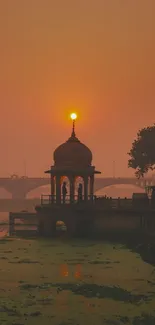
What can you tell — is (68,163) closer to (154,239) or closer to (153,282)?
(154,239)

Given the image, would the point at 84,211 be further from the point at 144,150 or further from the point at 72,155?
the point at 144,150

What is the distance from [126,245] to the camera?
2114 inches

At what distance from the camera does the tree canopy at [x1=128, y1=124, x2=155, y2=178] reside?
307ft

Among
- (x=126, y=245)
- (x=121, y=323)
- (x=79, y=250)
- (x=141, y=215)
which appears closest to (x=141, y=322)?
(x=121, y=323)

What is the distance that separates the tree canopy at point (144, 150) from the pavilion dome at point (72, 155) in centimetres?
2859

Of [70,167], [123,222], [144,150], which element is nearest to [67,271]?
[123,222]

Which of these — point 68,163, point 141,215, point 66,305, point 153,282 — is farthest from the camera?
point 68,163

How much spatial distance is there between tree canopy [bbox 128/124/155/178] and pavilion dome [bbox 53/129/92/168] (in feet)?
93.8

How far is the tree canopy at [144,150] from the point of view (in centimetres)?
9344

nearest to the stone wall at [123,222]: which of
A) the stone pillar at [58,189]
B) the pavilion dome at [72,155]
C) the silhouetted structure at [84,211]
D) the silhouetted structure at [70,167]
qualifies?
the silhouetted structure at [84,211]

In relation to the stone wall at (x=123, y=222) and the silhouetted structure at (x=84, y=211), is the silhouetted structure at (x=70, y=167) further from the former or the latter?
the stone wall at (x=123, y=222)

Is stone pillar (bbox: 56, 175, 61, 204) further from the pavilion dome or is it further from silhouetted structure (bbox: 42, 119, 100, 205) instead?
the pavilion dome

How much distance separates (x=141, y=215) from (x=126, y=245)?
24.0 feet

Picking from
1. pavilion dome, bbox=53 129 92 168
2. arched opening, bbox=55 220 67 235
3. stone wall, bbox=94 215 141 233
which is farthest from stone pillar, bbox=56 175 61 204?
stone wall, bbox=94 215 141 233
